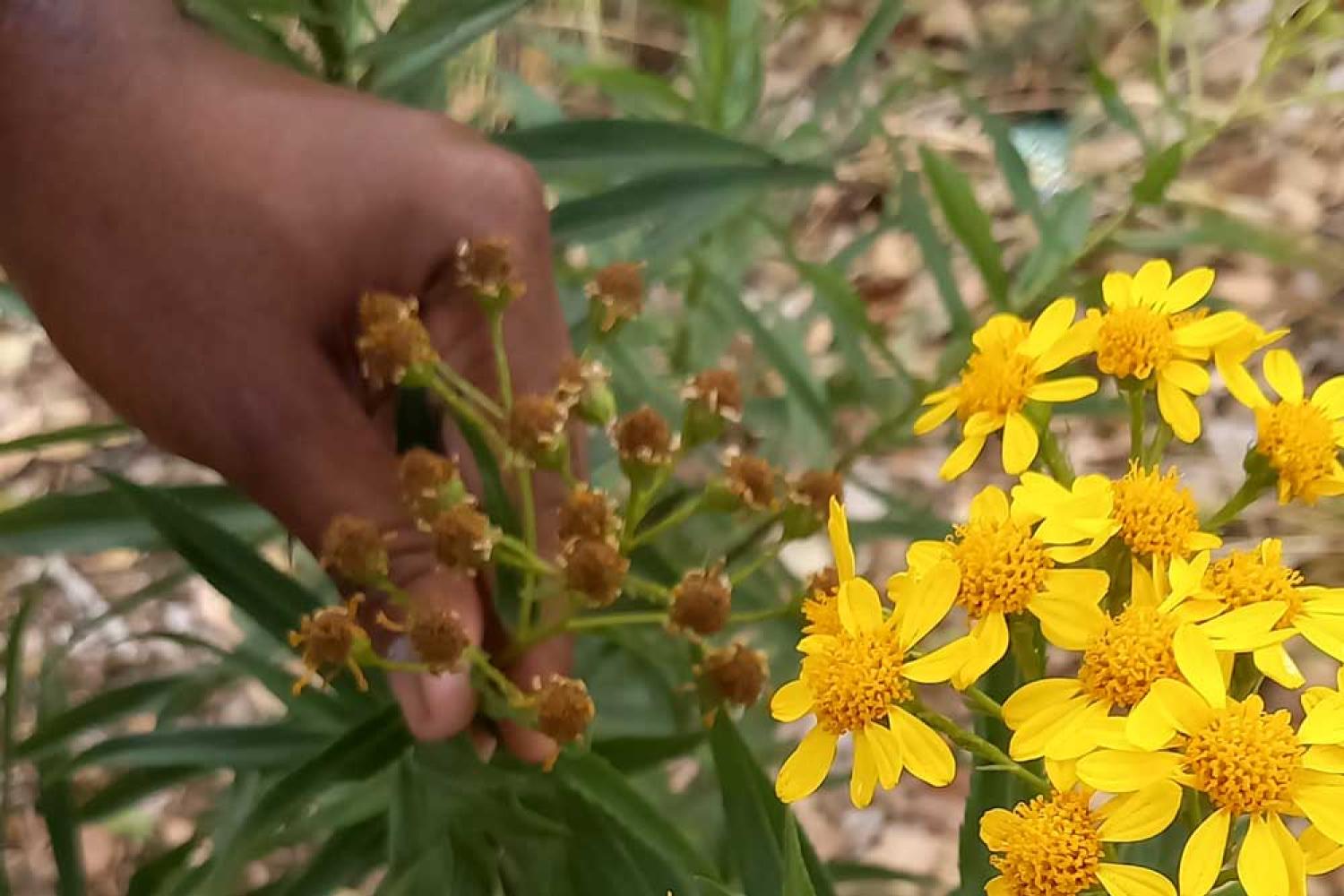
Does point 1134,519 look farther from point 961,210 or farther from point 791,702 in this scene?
point 961,210

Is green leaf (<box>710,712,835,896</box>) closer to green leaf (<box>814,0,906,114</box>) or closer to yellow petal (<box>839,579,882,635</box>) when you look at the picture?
yellow petal (<box>839,579,882,635</box>)

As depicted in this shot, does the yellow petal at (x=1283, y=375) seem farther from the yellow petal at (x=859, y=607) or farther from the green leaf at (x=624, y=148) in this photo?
the green leaf at (x=624, y=148)

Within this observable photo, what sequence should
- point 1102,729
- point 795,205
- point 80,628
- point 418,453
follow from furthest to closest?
point 795,205 < point 80,628 < point 418,453 < point 1102,729

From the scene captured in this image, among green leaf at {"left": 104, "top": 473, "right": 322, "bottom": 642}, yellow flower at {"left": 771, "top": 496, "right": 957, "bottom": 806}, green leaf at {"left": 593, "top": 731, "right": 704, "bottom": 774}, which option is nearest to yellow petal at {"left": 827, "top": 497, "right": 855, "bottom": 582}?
yellow flower at {"left": 771, "top": 496, "right": 957, "bottom": 806}

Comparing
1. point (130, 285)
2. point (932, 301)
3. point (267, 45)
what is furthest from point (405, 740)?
point (932, 301)

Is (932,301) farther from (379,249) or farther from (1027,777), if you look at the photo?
(1027,777)

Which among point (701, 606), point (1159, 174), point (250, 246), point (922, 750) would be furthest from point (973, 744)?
point (1159, 174)
